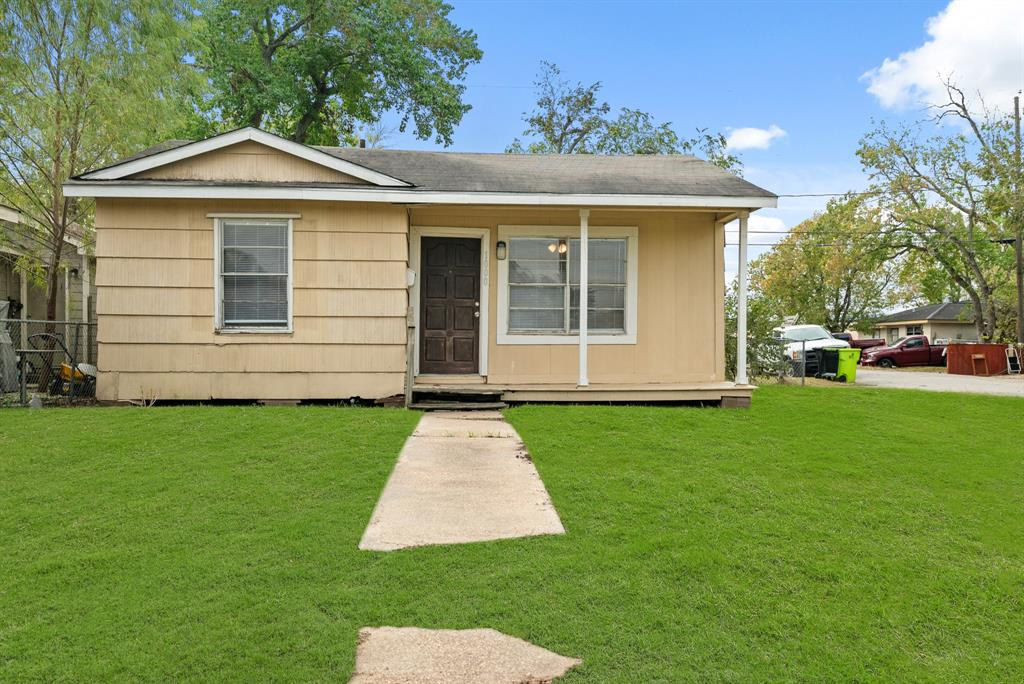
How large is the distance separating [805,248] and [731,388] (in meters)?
33.8

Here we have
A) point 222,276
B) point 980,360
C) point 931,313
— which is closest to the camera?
point 222,276

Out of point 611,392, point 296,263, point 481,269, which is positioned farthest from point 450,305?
point 611,392

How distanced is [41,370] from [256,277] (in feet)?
15.0

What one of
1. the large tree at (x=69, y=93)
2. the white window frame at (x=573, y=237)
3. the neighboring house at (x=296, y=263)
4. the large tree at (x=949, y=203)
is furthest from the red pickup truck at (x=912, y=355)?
the large tree at (x=69, y=93)

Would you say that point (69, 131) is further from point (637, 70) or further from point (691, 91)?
point (691, 91)

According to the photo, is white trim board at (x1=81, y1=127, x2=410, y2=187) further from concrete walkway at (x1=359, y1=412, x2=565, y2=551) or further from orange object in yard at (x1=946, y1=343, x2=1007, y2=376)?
orange object in yard at (x1=946, y1=343, x2=1007, y2=376)

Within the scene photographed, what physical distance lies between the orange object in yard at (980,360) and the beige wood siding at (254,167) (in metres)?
20.6

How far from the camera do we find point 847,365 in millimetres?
14594

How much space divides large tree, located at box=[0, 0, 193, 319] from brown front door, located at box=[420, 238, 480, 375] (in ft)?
18.4

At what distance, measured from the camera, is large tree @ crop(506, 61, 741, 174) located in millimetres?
25609

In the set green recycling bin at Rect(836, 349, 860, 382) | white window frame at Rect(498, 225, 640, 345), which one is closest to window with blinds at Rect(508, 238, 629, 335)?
white window frame at Rect(498, 225, 640, 345)

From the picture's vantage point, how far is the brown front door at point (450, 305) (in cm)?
927

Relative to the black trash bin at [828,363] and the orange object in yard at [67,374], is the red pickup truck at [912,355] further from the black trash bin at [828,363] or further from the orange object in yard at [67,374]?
the orange object in yard at [67,374]

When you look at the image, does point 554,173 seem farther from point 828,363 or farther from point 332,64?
point 332,64
